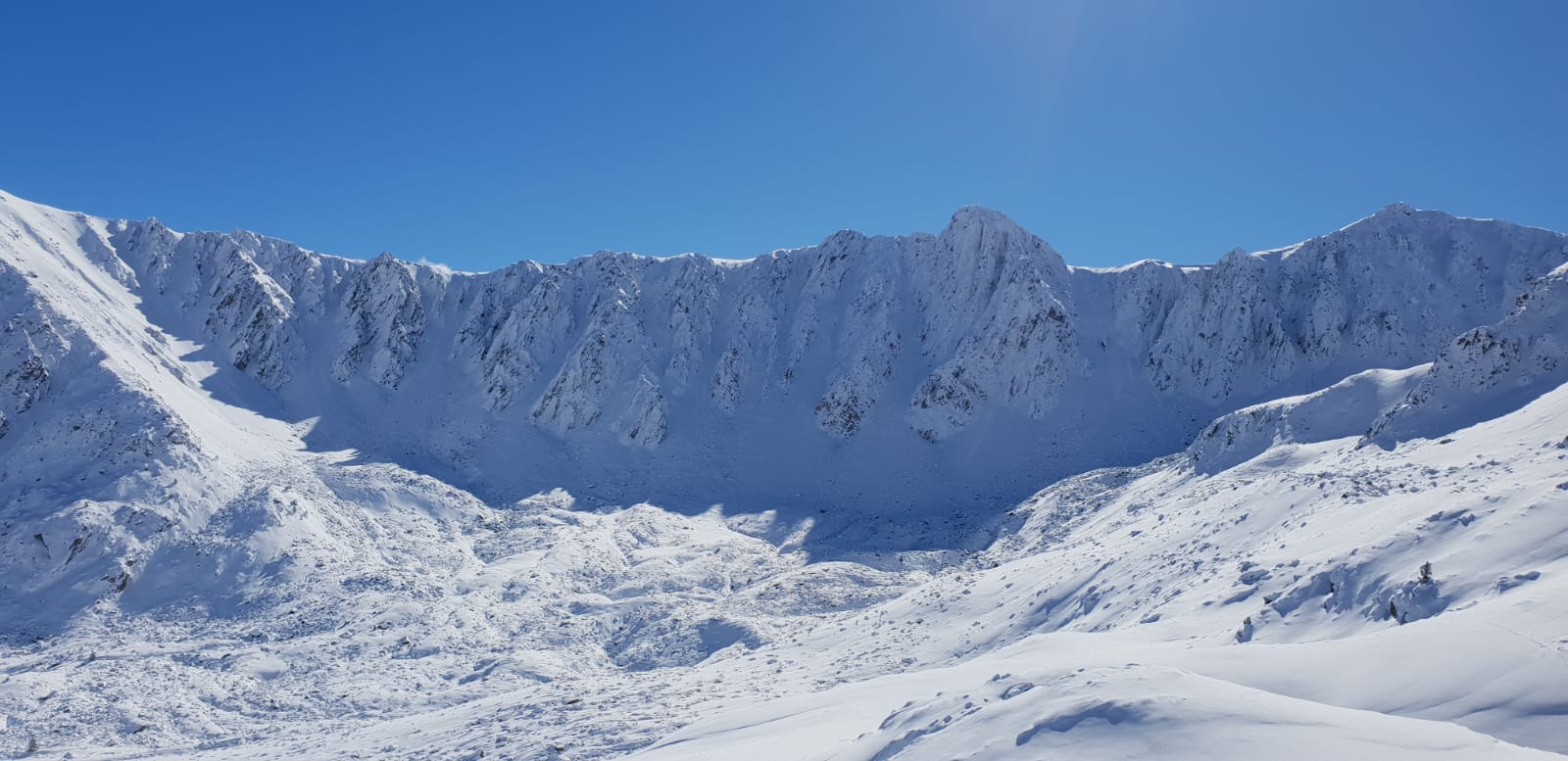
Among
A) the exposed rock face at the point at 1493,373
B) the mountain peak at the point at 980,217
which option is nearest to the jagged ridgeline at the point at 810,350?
the mountain peak at the point at 980,217

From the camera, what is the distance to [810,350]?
67.8 meters

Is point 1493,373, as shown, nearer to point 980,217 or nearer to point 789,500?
Answer: point 789,500

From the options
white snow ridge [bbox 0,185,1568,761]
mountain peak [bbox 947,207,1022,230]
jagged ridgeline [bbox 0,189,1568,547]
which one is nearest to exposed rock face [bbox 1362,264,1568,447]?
white snow ridge [bbox 0,185,1568,761]

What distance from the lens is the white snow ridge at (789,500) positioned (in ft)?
40.3

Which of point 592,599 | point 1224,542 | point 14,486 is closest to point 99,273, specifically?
point 14,486

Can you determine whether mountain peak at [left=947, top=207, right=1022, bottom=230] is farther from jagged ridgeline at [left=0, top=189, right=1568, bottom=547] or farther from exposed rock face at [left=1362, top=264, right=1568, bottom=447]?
exposed rock face at [left=1362, top=264, right=1568, bottom=447]

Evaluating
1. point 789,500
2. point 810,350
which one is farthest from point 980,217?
point 789,500

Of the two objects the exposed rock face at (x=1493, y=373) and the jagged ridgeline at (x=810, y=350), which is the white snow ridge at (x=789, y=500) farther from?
the jagged ridgeline at (x=810, y=350)

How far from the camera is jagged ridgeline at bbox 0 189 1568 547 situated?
53781mm

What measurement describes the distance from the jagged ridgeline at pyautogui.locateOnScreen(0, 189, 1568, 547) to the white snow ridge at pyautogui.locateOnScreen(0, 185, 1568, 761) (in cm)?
37

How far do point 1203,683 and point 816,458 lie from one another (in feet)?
155

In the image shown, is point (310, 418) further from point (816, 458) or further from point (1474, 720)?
point (1474, 720)

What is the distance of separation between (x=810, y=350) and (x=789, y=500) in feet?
63.7

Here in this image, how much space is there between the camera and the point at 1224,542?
72.0 feet
